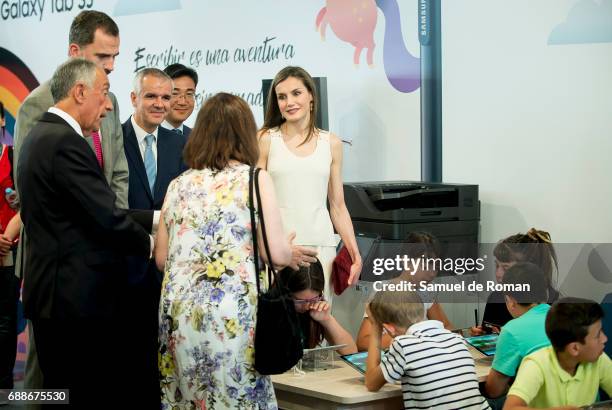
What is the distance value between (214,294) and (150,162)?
45.9 inches

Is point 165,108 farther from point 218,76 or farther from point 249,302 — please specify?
point 218,76

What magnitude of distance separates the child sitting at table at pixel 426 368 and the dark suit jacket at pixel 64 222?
3.39ft

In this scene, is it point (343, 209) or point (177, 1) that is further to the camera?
point (177, 1)

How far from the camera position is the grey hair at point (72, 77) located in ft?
10.4

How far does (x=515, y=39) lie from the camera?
5.25 meters

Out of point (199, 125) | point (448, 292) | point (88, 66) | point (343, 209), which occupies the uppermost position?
point (88, 66)

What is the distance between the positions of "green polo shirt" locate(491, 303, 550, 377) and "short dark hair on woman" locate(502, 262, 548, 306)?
0.61 ft

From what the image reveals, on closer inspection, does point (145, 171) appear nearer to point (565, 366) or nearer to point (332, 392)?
point (332, 392)

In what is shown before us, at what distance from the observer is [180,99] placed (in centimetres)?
507

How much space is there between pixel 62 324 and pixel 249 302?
662mm

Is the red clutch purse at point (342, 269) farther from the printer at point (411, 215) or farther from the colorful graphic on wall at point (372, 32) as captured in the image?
the colorful graphic on wall at point (372, 32)

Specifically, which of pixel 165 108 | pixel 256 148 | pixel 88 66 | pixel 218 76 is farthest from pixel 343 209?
pixel 218 76

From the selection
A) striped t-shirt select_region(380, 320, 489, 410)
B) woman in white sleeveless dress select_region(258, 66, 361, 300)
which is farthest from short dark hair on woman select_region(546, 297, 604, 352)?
woman in white sleeveless dress select_region(258, 66, 361, 300)

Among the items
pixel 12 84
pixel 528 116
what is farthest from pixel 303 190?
pixel 12 84
